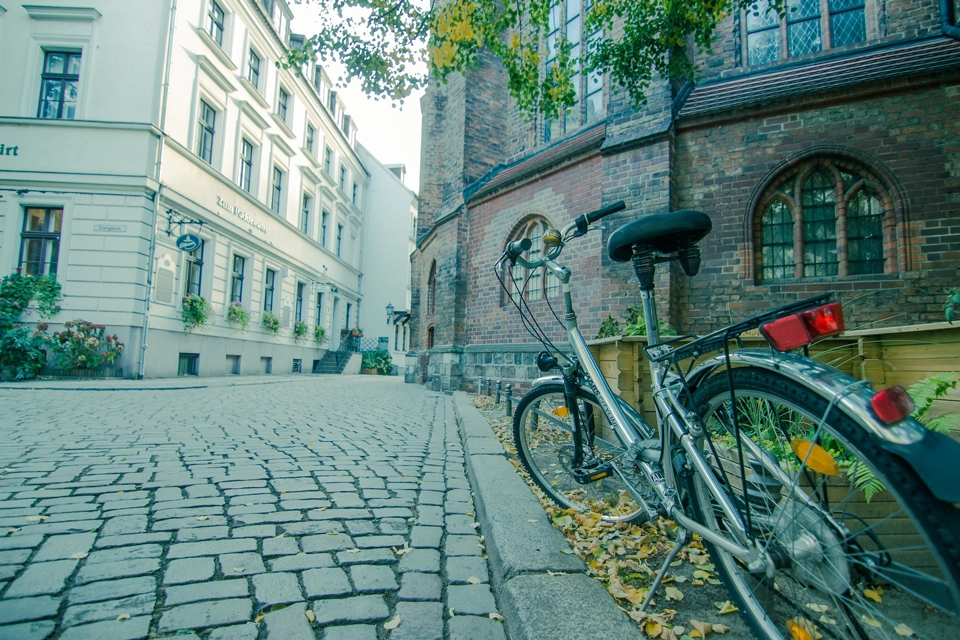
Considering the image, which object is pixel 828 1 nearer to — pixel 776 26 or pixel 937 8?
pixel 776 26

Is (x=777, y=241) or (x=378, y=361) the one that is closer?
(x=777, y=241)

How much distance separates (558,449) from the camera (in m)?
2.94

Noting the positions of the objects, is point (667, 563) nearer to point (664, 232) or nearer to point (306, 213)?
point (664, 232)

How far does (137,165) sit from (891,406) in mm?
15266

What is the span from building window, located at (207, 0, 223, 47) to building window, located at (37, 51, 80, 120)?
3.71 metres

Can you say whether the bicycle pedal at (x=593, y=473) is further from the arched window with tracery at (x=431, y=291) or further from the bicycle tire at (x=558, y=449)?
the arched window with tracery at (x=431, y=291)

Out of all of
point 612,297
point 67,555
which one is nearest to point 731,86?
point 612,297

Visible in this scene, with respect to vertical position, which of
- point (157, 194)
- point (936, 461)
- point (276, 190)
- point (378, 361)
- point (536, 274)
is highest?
point (276, 190)

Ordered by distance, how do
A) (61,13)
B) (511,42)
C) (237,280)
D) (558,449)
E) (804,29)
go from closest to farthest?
(558,449) → (511,42) → (804,29) → (61,13) → (237,280)

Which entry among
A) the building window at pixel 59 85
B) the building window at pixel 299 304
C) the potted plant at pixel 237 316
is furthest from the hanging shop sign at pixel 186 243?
the building window at pixel 299 304

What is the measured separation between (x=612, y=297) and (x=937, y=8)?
6274 mm

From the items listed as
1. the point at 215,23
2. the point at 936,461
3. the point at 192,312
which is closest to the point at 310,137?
the point at 215,23

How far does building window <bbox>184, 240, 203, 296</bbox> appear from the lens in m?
14.6

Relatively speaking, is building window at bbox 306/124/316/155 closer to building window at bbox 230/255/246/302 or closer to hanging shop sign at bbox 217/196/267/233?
hanging shop sign at bbox 217/196/267/233
